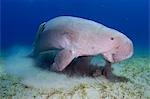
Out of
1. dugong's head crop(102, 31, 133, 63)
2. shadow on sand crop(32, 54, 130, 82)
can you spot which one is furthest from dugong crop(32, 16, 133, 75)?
shadow on sand crop(32, 54, 130, 82)

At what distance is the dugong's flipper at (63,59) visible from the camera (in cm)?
552

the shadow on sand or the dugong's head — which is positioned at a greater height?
the dugong's head

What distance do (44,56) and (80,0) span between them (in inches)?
1517

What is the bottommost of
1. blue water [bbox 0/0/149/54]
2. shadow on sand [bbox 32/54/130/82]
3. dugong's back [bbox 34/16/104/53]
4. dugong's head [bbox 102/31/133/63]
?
shadow on sand [bbox 32/54/130/82]

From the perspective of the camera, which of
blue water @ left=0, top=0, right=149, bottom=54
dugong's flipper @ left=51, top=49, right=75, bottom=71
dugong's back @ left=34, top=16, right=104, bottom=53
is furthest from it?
blue water @ left=0, top=0, right=149, bottom=54

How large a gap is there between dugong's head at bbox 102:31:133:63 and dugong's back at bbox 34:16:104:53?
1.41ft

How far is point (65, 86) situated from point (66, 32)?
1.17 metres

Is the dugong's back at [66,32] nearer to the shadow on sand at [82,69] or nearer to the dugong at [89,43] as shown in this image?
the dugong at [89,43]

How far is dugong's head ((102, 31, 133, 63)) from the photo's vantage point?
5586mm

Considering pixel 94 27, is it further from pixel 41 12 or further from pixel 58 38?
pixel 41 12

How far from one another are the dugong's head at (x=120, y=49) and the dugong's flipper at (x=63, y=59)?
2.09ft

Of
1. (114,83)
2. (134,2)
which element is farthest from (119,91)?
(134,2)

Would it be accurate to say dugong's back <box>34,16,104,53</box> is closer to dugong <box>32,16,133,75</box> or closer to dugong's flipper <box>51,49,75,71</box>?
dugong <box>32,16,133,75</box>

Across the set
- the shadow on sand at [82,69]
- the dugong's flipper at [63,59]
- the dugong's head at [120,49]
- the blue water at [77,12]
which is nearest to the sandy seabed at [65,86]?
the shadow on sand at [82,69]
